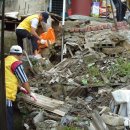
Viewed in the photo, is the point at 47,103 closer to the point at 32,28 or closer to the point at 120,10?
the point at 32,28

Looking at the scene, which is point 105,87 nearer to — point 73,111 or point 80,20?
point 73,111

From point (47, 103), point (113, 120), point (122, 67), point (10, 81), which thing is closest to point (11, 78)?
point (10, 81)

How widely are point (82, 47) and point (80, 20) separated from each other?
273 cm

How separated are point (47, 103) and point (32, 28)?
408cm

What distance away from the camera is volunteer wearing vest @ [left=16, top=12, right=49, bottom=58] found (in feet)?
46.5

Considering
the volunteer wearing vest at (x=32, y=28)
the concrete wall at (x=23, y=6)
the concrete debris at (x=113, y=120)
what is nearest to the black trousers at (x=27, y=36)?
the volunteer wearing vest at (x=32, y=28)

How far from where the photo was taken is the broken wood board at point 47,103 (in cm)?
1019

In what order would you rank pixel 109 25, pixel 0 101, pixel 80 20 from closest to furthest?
pixel 0 101 < pixel 109 25 < pixel 80 20

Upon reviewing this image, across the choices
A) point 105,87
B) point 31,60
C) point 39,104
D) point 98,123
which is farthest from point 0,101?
point 31,60

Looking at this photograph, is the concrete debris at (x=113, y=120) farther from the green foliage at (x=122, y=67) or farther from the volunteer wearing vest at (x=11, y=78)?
the green foliage at (x=122, y=67)

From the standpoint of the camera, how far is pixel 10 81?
376 inches

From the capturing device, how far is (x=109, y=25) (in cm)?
1558

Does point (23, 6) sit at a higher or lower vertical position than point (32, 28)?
higher

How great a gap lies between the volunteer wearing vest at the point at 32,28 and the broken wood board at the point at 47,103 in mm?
3531
